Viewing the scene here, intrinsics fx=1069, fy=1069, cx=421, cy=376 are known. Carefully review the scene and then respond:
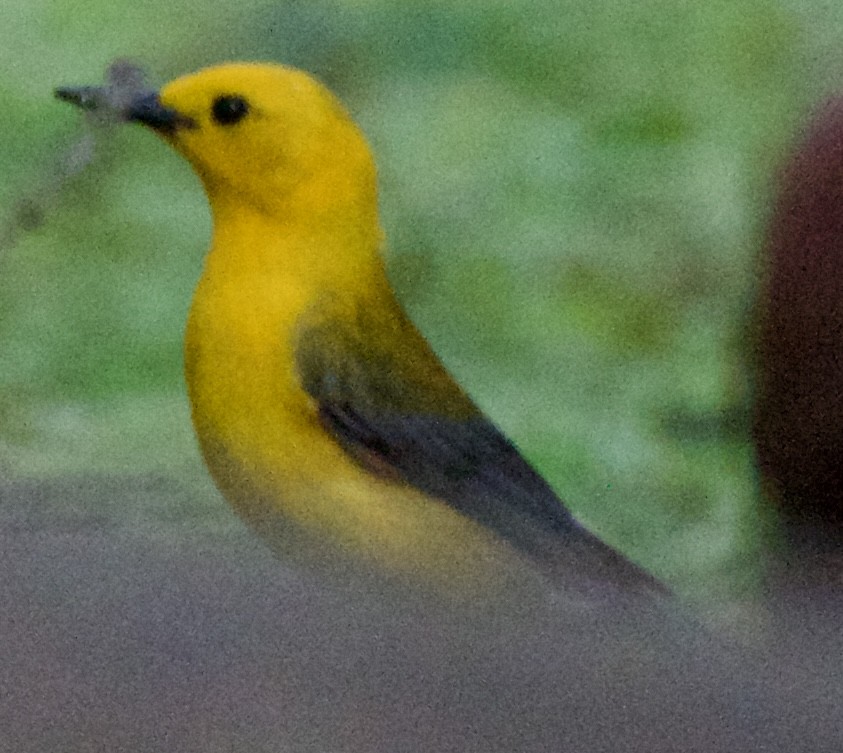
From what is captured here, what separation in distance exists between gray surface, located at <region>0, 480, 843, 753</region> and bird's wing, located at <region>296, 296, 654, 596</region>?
4 cm

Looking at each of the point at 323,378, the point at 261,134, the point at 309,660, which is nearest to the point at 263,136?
the point at 261,134

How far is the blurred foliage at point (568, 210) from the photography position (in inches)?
22.1

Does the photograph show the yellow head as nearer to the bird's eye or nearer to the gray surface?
the bird's eye

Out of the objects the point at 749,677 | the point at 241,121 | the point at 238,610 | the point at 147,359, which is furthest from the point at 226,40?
the point at 749,677

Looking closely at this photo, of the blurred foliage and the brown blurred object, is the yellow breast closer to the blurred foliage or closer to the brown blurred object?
the blurred foliage

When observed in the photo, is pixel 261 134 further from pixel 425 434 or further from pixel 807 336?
pixel 807 336

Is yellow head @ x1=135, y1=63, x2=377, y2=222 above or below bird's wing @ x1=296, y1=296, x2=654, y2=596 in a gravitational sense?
above

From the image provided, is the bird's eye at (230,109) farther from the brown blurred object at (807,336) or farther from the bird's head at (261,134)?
the brown blurred object at (807,336)

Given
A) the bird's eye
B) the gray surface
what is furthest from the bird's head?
the gray surface

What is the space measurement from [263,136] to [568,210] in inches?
6.4

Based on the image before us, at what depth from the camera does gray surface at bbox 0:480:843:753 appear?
1.81 ft

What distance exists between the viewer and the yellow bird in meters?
0.54

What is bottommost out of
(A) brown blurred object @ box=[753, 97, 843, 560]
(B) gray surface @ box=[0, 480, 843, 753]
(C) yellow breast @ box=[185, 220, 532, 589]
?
(B) gray surface @ box=[0, 480, 843, 753]

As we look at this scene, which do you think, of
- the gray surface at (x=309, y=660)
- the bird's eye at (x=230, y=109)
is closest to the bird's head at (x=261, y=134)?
the bird's eye at (x=230, y=109)
